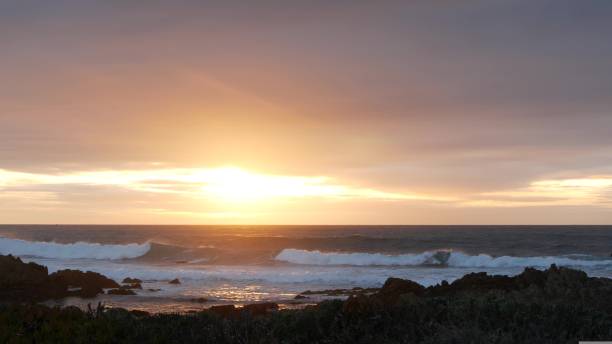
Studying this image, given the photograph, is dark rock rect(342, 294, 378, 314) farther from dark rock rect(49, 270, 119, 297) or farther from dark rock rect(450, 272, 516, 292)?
dark rock rect(49, 270, 119, 297)

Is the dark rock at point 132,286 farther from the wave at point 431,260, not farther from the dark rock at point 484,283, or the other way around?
the wave at point 431,260

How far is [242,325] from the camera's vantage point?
7.86m

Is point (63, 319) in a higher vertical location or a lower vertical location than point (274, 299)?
higher

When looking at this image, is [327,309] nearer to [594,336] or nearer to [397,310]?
[397,310]

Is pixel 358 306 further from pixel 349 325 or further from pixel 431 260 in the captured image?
pixel 431 260

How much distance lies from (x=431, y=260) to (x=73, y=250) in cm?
3821

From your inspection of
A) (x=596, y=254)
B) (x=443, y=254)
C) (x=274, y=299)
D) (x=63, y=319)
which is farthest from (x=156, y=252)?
(x=63, y=319)

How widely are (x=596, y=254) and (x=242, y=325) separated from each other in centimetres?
5223

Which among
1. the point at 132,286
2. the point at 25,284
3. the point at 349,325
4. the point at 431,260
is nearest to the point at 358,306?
the point at 349,325

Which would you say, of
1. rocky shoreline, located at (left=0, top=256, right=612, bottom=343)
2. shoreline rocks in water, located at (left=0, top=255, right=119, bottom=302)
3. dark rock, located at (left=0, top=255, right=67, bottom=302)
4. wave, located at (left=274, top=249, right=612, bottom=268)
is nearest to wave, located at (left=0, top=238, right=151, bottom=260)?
wave, located at (left=274, top=249, right=612, bottom=268)

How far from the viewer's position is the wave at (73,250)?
59.1 m

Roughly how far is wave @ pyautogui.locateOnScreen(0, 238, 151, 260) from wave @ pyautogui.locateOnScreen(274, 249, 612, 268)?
17364 mm

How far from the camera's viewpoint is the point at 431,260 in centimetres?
4881

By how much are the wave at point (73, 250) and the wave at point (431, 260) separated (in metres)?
17.4
